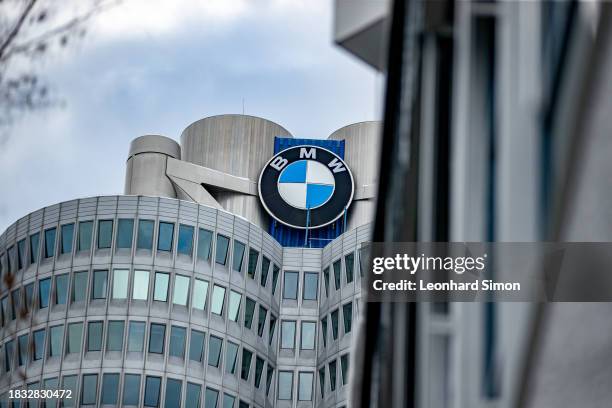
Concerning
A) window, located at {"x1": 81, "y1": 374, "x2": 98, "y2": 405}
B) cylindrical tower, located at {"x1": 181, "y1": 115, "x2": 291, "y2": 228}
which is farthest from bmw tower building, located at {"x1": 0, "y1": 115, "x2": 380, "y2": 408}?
cylindrical tower, located at {"x1": 181, "y1": 115, "x2": 291, "y2": 228}

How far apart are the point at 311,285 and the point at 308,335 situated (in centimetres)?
272

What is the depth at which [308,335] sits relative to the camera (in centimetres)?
5591

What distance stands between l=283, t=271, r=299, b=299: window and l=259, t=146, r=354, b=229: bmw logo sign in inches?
157

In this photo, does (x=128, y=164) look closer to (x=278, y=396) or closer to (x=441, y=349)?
(x=278, y=396)

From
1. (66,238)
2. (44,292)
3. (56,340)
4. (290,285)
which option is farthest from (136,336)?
(290,285)

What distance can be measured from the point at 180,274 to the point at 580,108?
48.4 metres

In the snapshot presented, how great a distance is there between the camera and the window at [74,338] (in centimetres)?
4925

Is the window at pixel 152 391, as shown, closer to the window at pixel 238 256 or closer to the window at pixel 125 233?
the window at pixel 125 233

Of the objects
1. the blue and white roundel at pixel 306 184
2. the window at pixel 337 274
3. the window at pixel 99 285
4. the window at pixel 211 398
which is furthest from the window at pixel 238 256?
the blue and white roundel at pixel 306 184

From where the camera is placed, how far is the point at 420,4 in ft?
18.4

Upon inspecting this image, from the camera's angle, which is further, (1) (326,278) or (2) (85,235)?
(1) (326,278)

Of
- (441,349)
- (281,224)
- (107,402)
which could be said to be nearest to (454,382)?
(441,349)

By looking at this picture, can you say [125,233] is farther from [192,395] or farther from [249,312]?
[192,395]

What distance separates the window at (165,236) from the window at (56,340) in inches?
228
